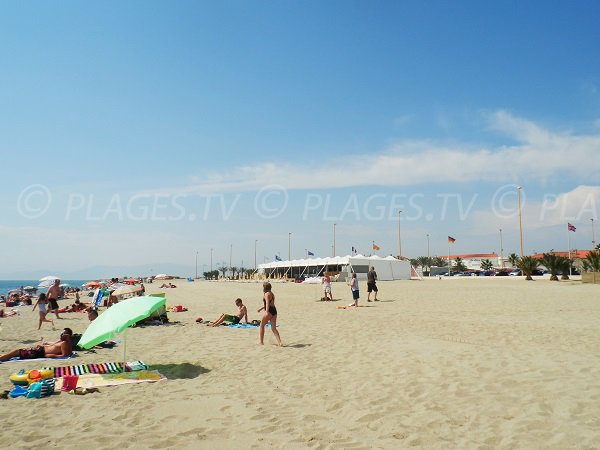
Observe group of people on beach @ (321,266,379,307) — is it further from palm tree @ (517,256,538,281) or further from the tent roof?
palm tree @ (517,256,538,281)

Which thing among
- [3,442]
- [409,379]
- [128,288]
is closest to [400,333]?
[409,379]

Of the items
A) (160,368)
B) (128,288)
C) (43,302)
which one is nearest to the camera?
(160,368)

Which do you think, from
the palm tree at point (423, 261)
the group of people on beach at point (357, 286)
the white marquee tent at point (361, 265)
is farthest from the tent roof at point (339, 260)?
the palm tree at point (423, 261)

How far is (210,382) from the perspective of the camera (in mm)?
6578

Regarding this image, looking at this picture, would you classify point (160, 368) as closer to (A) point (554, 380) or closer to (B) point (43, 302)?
(A) point (554, 380)

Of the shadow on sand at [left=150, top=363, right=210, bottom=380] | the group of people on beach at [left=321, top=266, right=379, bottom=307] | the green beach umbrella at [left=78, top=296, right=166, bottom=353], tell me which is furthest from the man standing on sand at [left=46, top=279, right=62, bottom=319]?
the group of people on beach at [left=321, top=266, right=379, bottom=307]

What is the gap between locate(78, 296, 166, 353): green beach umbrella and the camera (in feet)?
20.9

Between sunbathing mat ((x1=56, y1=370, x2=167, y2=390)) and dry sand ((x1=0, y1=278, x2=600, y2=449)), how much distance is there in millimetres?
241

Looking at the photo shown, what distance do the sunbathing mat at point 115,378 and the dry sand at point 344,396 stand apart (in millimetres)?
241

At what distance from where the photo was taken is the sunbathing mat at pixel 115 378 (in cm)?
647

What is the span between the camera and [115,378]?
22.2 feet

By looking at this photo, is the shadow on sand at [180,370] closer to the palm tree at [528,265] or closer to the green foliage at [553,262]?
the green foliage at [553,262]

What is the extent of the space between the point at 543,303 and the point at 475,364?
1234 centimetres

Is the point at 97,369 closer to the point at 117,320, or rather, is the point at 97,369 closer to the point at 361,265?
the point at 117,320
